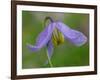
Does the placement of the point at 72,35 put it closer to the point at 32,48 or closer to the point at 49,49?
the point at 49,49

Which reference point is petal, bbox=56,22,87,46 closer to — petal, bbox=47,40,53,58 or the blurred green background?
the blurred green background

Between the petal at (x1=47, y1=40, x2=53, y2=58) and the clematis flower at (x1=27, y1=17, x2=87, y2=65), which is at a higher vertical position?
the clematis flower at (x1=27, y1=17, x2=87, y2=65)

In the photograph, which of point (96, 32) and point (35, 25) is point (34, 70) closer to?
point (35, 25)

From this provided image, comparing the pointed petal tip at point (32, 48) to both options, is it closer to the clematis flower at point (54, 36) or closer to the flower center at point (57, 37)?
the clematis flower at point (54, 36)

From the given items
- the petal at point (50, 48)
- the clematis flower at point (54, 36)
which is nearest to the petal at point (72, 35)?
the clematis flower at point (54, 36)

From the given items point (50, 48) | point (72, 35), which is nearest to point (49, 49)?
point (50, 48)

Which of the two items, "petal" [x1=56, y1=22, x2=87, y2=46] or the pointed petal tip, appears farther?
"petal" [x1=56, y1=22, x2=87, y2=46]

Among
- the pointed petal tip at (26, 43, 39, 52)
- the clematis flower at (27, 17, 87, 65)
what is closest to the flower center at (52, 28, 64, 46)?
the clematis flower at (27, 17, 87, 65)
